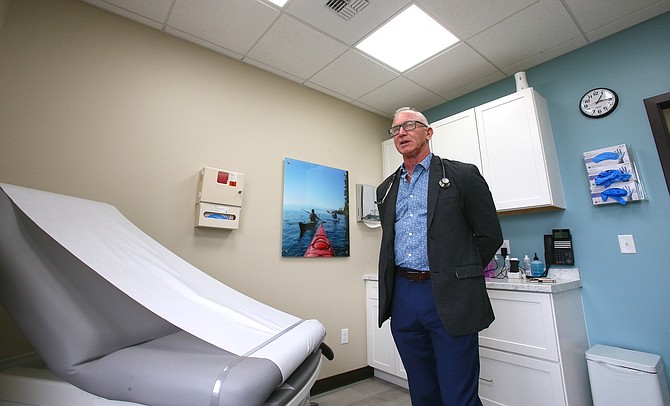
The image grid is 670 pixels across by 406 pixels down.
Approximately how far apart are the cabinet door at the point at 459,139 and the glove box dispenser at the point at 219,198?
187 centimetres

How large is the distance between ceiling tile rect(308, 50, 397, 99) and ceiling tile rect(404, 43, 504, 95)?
27 cm

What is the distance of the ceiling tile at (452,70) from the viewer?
244 cm

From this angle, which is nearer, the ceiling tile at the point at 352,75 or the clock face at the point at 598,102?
the clock face at the point at 598,102

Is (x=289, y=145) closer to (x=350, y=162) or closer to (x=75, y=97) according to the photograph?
(x=350, y=162)

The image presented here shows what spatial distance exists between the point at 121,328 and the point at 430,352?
4.31 feet

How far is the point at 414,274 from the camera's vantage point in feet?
4.60

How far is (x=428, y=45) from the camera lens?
2330 mm

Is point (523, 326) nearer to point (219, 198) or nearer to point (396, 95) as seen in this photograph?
point (219, 198)

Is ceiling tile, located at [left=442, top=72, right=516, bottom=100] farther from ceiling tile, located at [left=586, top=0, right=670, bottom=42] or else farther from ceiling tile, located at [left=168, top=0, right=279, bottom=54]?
ceiling tile, located at [left=168, top=0, right=279, bottom=54]

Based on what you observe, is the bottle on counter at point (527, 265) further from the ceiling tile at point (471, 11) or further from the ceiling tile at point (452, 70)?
the ceiling tile at point (471, 11)

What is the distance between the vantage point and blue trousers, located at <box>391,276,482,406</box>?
1214 mm

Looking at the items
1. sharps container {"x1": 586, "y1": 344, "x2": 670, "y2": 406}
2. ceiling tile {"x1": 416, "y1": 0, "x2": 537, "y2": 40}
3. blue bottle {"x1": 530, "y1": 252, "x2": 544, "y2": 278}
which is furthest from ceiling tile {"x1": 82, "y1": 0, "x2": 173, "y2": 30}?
sharps container {"x1": 586, "y1": 344, "x2": 670, "y2": 406}

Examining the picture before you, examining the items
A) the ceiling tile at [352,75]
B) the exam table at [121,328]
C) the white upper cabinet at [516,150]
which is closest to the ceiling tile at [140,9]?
the ceiling tile at [352,75]

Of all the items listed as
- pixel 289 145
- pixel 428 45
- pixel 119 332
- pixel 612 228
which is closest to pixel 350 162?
pixel 289 145
